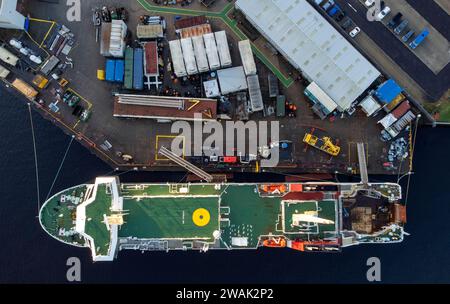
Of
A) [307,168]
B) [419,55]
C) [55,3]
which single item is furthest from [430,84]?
[55,3]

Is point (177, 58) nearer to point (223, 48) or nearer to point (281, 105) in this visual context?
point (223, 48)

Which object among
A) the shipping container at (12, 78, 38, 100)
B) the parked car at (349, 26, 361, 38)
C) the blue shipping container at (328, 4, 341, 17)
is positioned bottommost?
the shipping container at (12, 78, 38, 100)

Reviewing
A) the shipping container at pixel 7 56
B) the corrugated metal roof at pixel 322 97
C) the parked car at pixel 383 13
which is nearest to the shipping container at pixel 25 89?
the shipping container at pixel 7 56

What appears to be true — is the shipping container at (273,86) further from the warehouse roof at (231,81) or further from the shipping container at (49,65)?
the shipping container at (49,65)

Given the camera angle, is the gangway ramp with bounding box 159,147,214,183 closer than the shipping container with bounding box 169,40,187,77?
Yes

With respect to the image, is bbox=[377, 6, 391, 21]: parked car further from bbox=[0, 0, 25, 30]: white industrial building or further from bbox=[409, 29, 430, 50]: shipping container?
bbox=[0, 0, 25, 30]: white industrial building

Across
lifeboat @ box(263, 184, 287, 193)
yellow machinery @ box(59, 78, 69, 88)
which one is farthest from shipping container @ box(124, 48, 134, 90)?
lifeboat @ box(263, 184, 287, 193)

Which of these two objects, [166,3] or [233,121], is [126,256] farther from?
[166,3]
